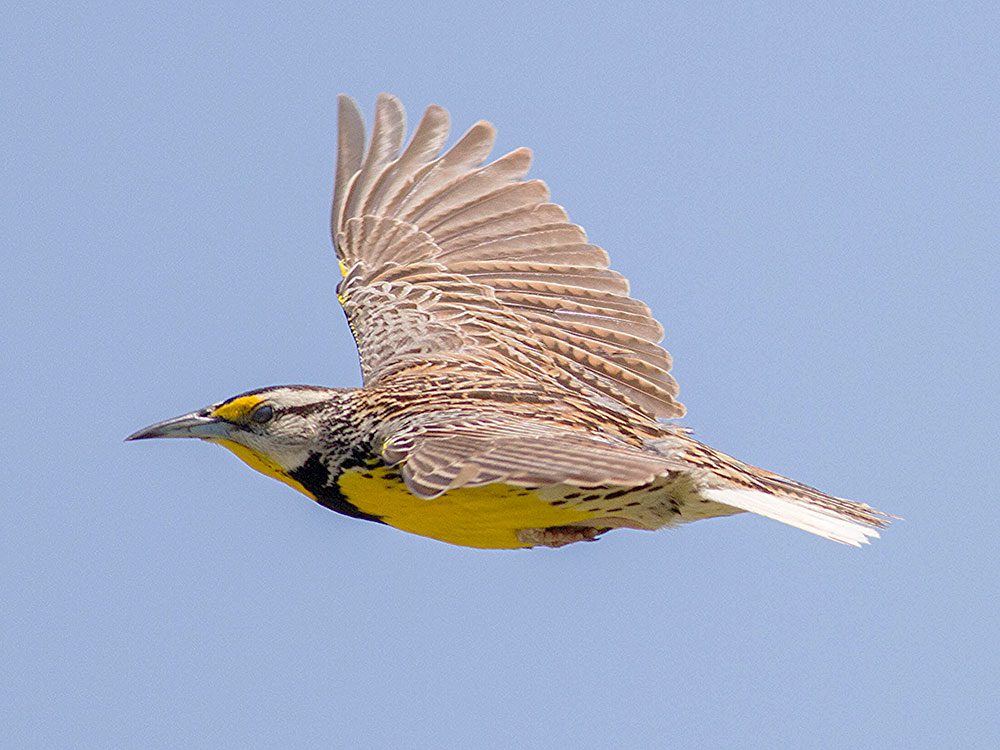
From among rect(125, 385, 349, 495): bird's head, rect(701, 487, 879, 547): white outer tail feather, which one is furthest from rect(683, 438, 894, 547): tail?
rect(125, 385, 349, 495): bird's head

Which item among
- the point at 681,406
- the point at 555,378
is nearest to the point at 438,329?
the point at 555,378

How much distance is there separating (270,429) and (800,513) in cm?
177

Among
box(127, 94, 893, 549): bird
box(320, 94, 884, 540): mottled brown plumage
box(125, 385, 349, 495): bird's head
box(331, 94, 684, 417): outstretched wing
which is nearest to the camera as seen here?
box(320, 94, 884, 540): mottled brown plumage

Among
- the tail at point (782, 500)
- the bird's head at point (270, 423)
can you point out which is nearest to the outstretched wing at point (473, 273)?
the bird's head at point (270, 423)

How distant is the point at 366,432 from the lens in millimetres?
6242

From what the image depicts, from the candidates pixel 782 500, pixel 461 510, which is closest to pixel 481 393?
pixel 461 510

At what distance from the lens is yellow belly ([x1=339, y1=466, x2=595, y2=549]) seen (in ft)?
18.9

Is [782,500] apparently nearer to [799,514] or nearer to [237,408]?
[799,514]

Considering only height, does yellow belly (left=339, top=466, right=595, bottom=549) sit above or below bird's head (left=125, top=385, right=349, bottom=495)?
below

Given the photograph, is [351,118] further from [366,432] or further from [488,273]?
[366,432]

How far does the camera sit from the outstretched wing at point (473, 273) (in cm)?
730

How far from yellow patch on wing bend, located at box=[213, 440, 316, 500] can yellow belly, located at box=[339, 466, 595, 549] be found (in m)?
0.30

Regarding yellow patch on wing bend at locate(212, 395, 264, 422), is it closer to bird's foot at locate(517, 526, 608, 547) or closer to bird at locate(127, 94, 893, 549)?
bird at locate(127, 94, 893, 549)

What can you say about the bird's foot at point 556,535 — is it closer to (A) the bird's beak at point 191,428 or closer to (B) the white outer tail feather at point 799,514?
(B) the white outer tail feather at point 799,514
